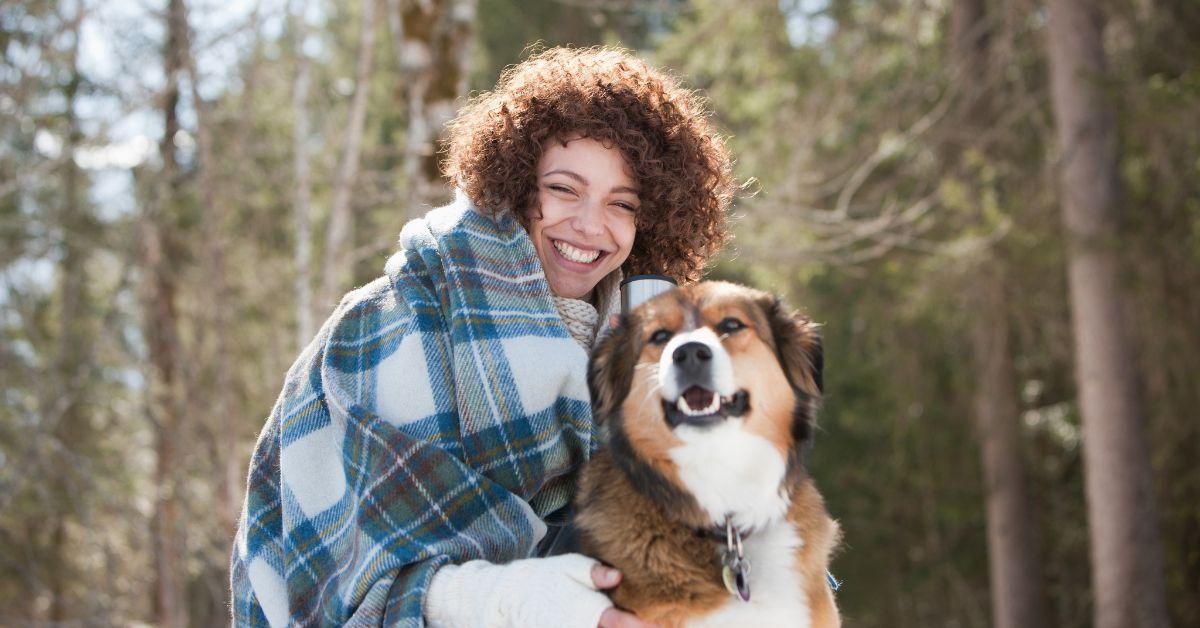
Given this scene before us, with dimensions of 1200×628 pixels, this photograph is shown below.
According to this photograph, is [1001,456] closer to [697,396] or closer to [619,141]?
[619,141]

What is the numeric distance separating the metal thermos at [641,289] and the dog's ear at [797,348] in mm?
262

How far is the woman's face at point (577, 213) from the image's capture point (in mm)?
2904

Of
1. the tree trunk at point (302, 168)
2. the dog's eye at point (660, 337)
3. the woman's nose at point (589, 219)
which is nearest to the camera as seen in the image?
the dog's eye at point (660, 337)

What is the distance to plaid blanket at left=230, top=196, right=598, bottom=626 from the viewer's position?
7.79ft

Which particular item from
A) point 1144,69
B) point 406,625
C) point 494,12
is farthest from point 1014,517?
point 406,625

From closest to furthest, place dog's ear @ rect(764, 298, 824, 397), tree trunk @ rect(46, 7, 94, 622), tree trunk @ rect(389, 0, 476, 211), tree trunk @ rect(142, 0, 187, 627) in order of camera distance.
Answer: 1. dog's ear @ rect(764, 298, 824, 397)
2. tree trunk @ rect(389, 0, 476, 211)
3. tree trunk @ rect(142, 0, 187, 627)
4. tree trunk @ rect(46, 7, 94, 622)

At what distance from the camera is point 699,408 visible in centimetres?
231

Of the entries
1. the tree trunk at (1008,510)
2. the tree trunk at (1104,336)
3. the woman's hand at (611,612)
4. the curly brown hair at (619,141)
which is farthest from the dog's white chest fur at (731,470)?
the tree trunk at (1008,510)

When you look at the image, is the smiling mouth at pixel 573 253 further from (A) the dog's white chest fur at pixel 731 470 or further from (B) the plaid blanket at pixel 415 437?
(A) the dog's white chest fur at pixel 731 470

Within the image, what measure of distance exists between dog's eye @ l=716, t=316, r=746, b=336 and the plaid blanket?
15.0 inches

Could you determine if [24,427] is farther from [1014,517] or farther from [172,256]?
[1014,517]

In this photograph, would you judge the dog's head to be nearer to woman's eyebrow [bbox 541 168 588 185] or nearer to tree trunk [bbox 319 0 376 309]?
woman's eyebrow [bbox 541 168 588 185]

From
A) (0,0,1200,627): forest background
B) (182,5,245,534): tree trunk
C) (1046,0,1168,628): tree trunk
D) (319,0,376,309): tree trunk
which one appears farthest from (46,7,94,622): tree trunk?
(1046,0,1168,628): tree trunk

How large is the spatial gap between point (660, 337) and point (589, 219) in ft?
1.91
